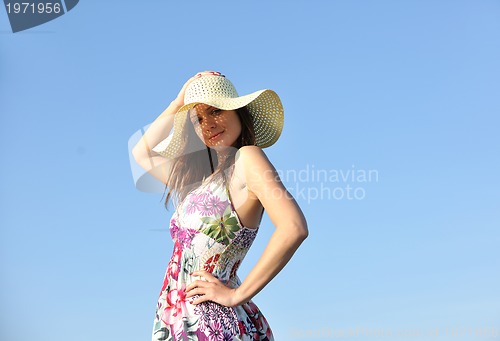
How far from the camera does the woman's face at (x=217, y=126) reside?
339cm

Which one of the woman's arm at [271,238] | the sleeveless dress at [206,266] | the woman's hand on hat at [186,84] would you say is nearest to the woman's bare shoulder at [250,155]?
the woman's arm at [271,238]

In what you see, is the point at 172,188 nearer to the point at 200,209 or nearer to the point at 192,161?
the point at 192,161

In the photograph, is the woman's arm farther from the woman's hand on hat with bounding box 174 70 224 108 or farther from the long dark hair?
the woman's hand on hat with bounding box 174 70 224 108

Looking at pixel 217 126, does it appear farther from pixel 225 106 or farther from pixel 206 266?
pixel 206 266

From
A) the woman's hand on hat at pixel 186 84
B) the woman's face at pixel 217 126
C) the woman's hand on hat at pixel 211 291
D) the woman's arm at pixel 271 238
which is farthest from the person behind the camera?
the woman's hand on hat at pixel 186 84

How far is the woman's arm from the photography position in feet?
9.29

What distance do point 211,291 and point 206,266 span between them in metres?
0.15

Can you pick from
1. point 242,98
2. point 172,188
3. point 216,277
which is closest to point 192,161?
point 172,188

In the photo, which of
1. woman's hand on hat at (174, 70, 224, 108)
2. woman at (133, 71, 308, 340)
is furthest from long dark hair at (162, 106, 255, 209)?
woman's hand on hat at (174, 70, 224, 108)

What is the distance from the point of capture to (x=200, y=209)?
10.1 feet

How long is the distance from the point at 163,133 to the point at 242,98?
0.77 m

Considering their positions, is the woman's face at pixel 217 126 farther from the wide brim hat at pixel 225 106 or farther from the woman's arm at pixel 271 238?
the woman's arm at pixel 271 238

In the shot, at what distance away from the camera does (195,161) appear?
11.6 ft

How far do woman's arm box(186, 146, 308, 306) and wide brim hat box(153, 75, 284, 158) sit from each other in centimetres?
52
